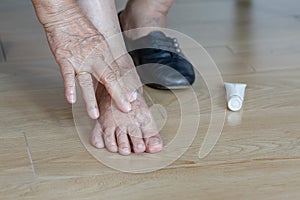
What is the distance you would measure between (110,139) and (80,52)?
158mm

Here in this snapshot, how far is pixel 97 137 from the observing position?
1011 mm

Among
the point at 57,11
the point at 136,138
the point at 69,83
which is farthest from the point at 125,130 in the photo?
the point at 57,11

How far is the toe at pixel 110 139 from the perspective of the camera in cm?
99

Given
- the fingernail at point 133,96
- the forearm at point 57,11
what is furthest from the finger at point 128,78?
the forearm at point 57,11

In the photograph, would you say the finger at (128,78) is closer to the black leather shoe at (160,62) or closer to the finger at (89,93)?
the finger at (89,93)

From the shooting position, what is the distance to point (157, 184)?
891 millimetres

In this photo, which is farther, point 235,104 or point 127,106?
point 235,104

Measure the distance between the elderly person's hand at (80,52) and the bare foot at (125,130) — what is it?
0.03 meters

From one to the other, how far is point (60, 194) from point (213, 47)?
78 cm

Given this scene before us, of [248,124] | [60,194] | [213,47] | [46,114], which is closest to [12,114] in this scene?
[46,114]

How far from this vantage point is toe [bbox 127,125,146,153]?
0.98m

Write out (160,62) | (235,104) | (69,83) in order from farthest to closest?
1. (160,62)
2. (235,104)
3. (69,83)

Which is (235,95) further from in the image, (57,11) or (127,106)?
(57,11)

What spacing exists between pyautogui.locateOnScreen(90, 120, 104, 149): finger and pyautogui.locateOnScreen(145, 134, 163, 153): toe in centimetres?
8
